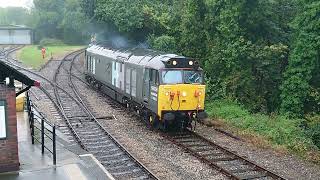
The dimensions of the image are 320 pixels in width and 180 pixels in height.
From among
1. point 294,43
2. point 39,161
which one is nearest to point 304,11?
point 294,43

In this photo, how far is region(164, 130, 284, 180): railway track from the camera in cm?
1243

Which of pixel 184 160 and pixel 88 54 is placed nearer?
pixel 184 160

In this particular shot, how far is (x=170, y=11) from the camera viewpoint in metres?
32.3

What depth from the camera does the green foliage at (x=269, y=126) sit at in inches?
625

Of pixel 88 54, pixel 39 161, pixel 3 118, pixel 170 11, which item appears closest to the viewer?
pixel 3 118

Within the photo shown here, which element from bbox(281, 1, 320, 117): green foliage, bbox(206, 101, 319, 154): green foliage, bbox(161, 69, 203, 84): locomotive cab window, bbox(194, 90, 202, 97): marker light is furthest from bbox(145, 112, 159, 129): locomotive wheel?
bbox(281, 1, 320, 117): green foliage

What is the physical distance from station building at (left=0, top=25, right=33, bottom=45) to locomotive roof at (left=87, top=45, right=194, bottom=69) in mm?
43616

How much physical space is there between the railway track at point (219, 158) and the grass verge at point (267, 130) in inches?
67.2

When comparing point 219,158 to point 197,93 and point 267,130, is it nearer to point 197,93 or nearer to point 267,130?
point 197,93

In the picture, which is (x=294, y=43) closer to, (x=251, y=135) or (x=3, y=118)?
(x=251, y=135)

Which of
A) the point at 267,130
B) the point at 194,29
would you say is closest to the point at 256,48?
the point at 194,29

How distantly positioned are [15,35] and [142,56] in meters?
52.3

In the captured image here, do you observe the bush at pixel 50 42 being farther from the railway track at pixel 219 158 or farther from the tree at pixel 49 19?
the railway track at pixel 219 158

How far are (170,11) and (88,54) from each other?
717cm
